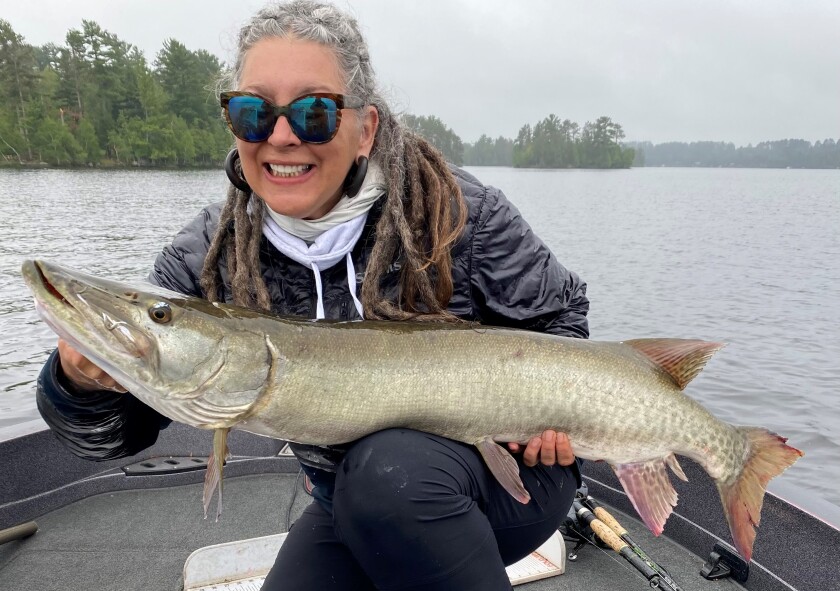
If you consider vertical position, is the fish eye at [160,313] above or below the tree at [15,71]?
below

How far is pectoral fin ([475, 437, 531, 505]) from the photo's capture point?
1.99m

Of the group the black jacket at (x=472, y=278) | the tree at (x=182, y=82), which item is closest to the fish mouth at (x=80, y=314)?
the black jacket at (x=472, y=278)

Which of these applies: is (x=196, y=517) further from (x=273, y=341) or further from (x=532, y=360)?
(x=532, y=360)

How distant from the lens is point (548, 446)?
2.12m

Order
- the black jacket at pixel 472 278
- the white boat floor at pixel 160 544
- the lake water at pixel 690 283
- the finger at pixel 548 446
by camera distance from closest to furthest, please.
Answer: the finger at pixel 548 446, the black jacket at pixel 472 278, the white boat floor at pixel 160 544, the lake water at pixel 690 283

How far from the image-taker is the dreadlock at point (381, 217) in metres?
2.20

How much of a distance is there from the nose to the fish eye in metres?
0.66

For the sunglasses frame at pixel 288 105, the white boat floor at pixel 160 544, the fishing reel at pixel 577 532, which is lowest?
the white boat floor at pixel 160 544

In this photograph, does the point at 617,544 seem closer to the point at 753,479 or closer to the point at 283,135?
the point at 753,479

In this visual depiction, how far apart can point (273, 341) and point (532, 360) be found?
2.74ft

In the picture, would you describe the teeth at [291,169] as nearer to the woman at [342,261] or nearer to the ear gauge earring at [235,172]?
the woman at [342,261]

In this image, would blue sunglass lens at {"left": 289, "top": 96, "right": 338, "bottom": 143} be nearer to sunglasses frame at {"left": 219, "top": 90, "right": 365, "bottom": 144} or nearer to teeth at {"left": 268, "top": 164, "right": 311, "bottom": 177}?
sunglasses frame at {"left": 219, "top": 90, "right": 365, "bottom": 144}

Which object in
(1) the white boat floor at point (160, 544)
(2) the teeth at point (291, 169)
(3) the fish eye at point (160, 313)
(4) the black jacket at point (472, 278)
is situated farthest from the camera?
(1) the white boat floor at point (160, 544)

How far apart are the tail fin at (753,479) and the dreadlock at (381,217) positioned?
1.16 m
